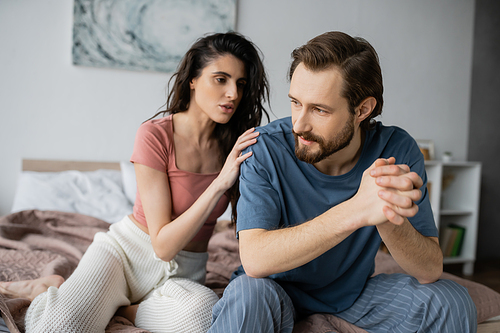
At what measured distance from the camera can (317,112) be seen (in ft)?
3.56

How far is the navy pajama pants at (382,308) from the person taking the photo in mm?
904

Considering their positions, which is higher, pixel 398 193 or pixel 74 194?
pixel 398 193

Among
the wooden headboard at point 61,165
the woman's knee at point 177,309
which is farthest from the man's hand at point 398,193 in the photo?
the wooden headboard at point 61,165

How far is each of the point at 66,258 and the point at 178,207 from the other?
0.70 meters

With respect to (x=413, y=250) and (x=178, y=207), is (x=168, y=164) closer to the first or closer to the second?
(x=178, y=207)

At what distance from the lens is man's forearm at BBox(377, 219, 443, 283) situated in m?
0.96

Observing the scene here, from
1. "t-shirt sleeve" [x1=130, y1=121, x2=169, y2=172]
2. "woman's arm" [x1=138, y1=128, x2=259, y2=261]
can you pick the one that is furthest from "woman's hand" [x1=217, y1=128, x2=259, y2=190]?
"t-shirt sleeve" [x1=130, y1=121, x2=169, y2=172]

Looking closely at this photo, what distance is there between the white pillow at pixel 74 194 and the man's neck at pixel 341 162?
1533 millimetres

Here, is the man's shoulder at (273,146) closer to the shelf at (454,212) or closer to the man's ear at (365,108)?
the man's ear at (365,108)

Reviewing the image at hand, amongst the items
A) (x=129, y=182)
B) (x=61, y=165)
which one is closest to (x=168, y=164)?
(x=129, y=182)

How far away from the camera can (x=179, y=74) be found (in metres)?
1.43

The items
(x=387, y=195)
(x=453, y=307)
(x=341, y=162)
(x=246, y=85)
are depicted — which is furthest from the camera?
(x=246, y=85)

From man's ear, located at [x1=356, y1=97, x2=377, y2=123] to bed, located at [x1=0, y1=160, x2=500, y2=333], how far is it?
607 millimetres

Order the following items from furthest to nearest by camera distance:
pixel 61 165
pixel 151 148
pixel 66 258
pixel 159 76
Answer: pixel 159 76
pixel 61 165
pixel 66 258
pixel 151 148
